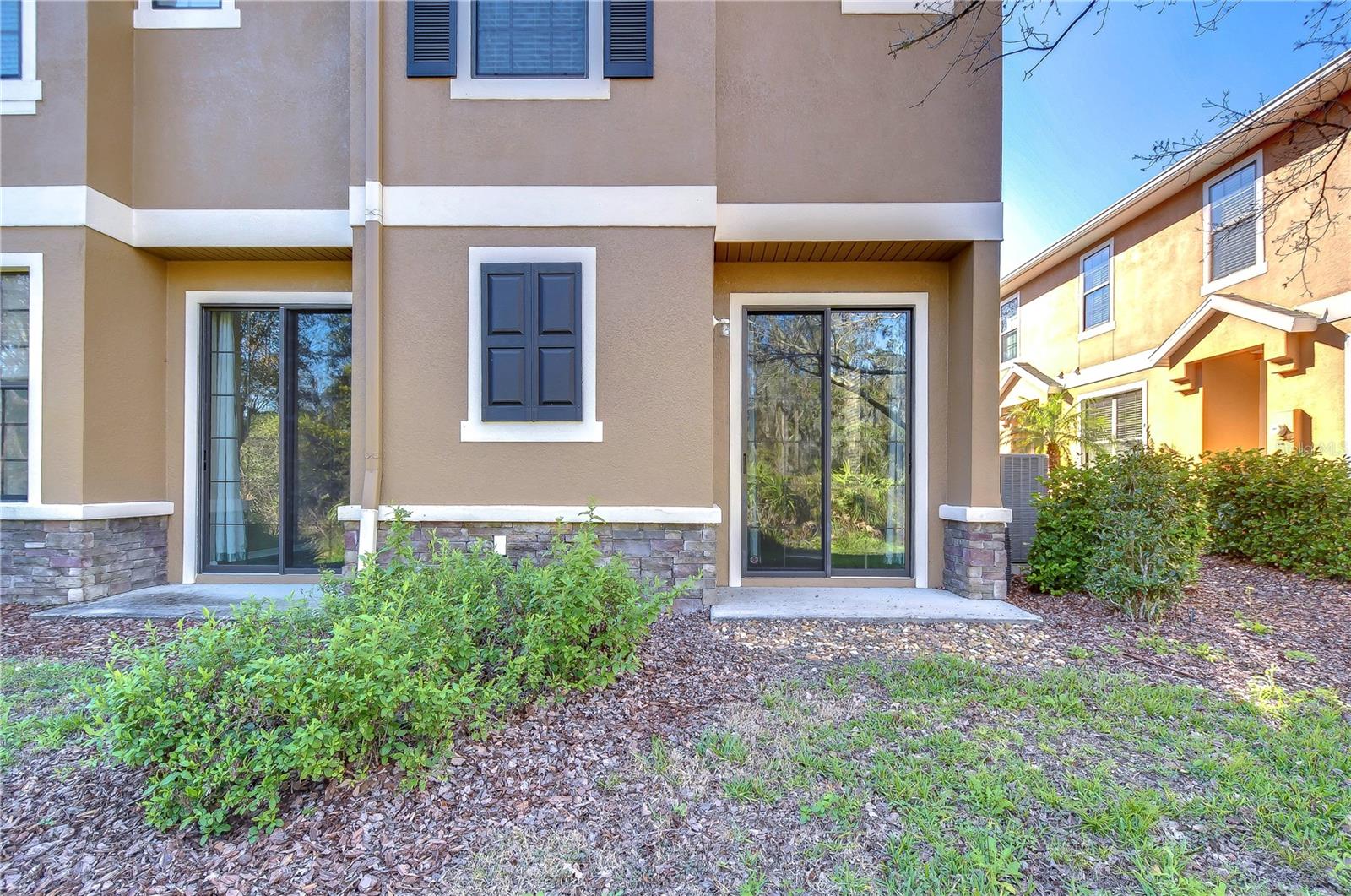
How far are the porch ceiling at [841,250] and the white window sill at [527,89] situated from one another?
60.3 inches

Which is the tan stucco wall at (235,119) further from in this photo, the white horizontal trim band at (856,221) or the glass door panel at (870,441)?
the glass door panel at (870,441)

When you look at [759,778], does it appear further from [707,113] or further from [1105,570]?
[707,113]

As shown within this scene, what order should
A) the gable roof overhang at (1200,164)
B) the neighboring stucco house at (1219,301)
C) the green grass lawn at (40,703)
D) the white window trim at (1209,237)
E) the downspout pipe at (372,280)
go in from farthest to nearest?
1. the white window trim at (1209,237)
2. the neighboring stucco house at (1219,301)
3. the gable roof overhang at (1200,164)
4. the downspout pipe at (372,280)
5. the green grass lawn at (40,703)

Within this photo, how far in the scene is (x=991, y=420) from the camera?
15.8 feet

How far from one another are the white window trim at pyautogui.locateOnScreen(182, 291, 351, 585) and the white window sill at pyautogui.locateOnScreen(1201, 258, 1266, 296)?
39.0ft

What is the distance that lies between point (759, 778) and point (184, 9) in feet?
24.4

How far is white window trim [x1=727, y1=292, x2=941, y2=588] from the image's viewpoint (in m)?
5.23

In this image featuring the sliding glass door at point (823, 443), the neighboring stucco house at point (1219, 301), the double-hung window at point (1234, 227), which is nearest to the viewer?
the sliding glass door at point (823, 443)

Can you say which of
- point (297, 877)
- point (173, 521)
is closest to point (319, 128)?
point (173, 521)

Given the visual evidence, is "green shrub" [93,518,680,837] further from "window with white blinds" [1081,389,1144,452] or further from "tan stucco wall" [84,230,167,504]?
"window with white blinds" [1081,389,1144,452]

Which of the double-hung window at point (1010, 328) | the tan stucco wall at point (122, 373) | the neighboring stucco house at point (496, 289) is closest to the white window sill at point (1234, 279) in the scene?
the double-hung window at point (1010, 328)

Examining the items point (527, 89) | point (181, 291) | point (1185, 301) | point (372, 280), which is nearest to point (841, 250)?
point (527, 89)

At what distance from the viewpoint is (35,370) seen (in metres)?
4.55

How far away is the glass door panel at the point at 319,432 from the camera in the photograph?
542 centimetres
